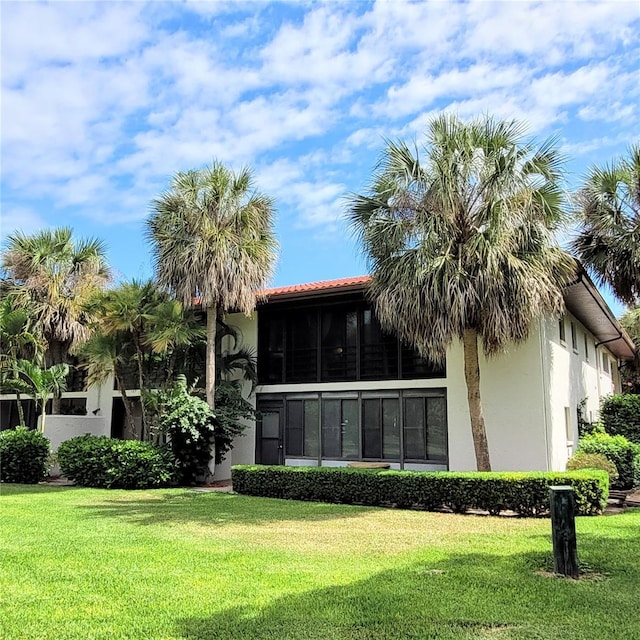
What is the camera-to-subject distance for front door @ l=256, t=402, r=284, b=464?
19.0 metres

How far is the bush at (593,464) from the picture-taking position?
13648 mm

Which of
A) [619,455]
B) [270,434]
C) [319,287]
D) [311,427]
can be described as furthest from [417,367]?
[619,455]

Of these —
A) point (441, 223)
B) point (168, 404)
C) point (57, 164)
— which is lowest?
point (168, 404)

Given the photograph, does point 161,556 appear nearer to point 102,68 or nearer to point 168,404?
point 102,68

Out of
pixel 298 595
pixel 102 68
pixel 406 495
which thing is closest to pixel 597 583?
pixel 298 595

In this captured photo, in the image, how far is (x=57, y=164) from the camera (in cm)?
1247

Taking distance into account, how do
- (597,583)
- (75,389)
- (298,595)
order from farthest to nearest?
(75,389) → (597,583) → (298,595)

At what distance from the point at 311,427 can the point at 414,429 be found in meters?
3.40

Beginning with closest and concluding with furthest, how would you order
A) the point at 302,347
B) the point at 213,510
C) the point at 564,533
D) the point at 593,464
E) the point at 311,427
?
the point at 564,533 < the point at 213,510 < the point at 593,464 < the point at 311,427 < the point at 302,347

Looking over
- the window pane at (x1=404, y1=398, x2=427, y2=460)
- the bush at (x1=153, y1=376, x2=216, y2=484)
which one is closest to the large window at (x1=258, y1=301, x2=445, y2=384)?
the window pane at (x1=404, y1=398, x2=427, y2=460)

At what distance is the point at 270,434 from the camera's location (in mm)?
19172

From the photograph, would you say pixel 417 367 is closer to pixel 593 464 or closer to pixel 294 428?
pixel 294 428

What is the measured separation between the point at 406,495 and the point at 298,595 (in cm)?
716

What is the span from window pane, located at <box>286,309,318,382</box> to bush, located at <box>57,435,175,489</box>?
460 centimetres
